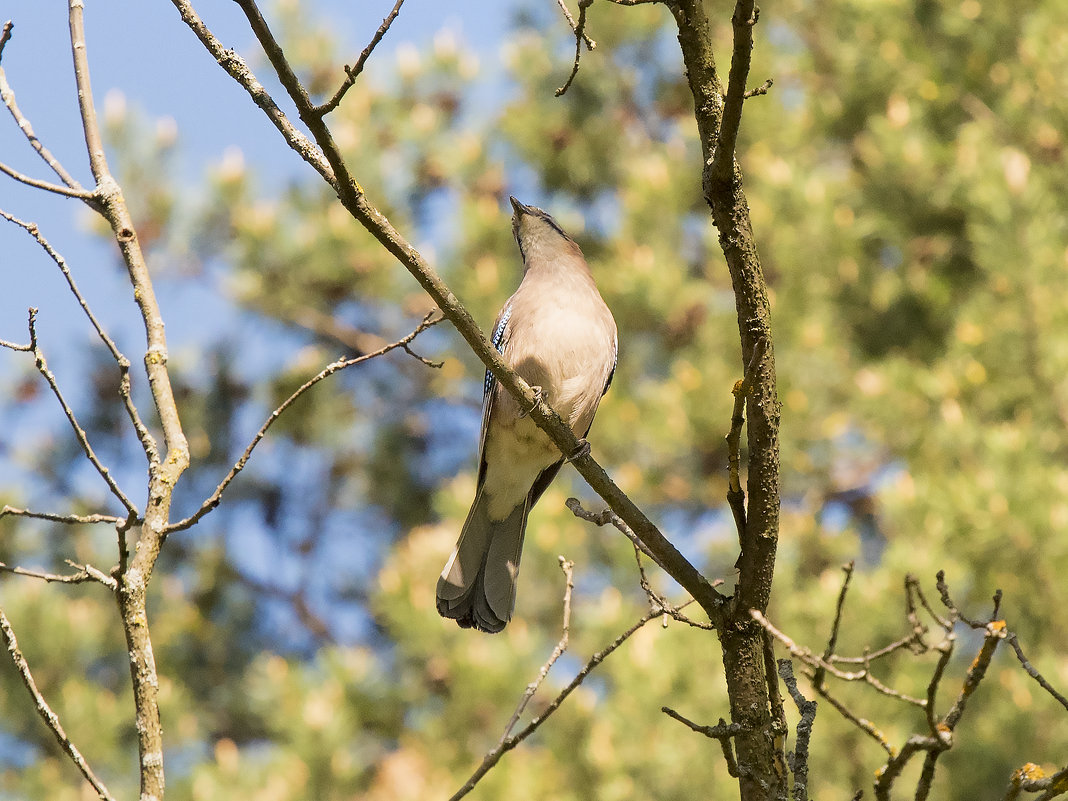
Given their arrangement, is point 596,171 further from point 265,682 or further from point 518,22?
point 265,682

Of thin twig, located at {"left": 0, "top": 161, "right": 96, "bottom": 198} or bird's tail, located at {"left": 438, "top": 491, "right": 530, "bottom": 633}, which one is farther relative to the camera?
bird's tail, located at {"left": 438, "top": 491, "right": 530, "bottom": 633}

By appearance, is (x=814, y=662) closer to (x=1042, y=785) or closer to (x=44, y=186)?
(x=1042, y=785)

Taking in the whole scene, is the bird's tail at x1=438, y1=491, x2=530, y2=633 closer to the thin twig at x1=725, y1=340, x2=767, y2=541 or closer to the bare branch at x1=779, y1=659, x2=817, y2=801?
the thin twig at x1=725, y1=340, x2=767, y2=541

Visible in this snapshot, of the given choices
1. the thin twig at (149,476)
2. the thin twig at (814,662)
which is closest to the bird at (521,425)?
the thin twig at (149,476)

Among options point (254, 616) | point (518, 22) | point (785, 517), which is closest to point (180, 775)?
point (254, 616)

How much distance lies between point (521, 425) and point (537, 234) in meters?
1.06

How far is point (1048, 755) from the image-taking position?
5738 mm

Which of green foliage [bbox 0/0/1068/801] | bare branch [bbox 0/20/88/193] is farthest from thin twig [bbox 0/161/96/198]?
green foliage [bbox 0/0/1068/801]

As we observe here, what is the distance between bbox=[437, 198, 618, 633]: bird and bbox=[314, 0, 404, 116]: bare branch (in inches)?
68.2

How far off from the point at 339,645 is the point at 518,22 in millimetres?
6237

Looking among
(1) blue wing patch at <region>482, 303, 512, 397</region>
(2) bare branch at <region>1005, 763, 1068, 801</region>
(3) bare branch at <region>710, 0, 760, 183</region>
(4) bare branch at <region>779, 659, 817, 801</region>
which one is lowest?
(2) bare branch at <region>1005, 763, 1068, 801</region>

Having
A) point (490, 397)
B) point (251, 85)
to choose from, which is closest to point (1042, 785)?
point (251, 85)

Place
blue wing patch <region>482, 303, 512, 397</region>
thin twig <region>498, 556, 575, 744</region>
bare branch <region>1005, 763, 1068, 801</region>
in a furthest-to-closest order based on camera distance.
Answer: blue wing patch <region>482, 303, 512, 397</region> < thin twig <region>498, 556, 575, 744</region> < bare branch <region>1005, 763, 1068, 801</region>

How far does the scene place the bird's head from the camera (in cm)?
443
